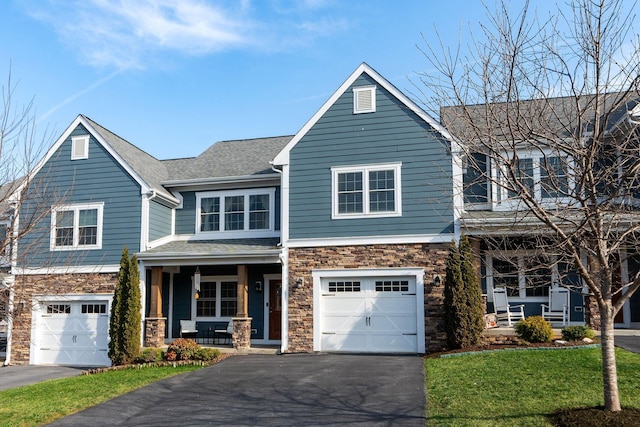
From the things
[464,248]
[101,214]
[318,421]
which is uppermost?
[101,214]

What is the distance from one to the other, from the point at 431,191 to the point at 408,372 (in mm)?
5430

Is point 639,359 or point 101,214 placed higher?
point 101,214

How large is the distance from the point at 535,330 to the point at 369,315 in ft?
14.5

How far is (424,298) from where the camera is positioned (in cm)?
1546

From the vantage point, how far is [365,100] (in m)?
16.4

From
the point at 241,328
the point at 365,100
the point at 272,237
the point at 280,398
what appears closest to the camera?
the point at 280,398

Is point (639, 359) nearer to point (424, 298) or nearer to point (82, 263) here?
point (424, 298)

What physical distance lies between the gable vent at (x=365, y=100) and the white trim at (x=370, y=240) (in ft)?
12.0

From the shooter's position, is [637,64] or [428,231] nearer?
[637,64]

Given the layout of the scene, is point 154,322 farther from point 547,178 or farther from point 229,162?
point 547,178

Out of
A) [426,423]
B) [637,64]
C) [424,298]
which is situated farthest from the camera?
[424,298]

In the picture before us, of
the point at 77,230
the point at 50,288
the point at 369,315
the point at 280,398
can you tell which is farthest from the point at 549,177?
the point at 50,288

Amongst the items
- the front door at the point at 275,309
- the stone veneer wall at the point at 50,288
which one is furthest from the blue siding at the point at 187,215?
the front door at the point at 275,309

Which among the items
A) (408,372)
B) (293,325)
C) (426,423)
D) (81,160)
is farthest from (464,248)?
(81,160)
